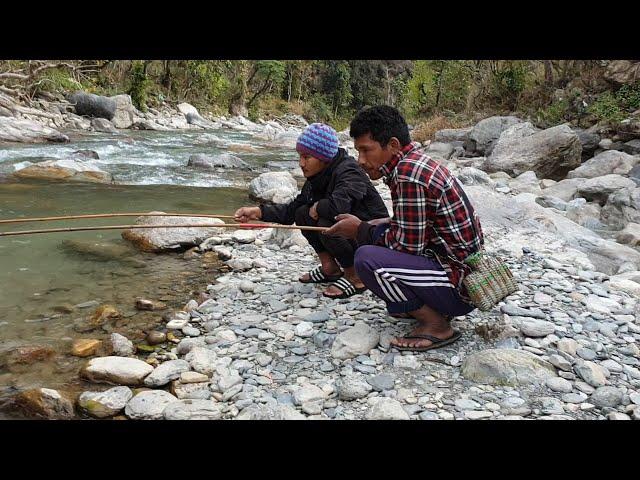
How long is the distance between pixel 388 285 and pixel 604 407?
1.09 m

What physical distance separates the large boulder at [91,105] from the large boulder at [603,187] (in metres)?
14.1

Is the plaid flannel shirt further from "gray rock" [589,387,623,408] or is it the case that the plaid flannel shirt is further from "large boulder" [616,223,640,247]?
"large boulder" [616,223,640,247]

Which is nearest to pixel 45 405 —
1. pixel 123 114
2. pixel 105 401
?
pixel 105 401

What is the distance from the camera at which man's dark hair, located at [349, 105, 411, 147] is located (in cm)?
253

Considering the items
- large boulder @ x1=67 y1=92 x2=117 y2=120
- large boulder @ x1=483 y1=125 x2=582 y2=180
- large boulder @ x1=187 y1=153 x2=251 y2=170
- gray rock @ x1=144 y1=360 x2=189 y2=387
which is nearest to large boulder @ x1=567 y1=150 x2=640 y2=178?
large boulder @ x1=483 y1=125 x2=582 y2=180

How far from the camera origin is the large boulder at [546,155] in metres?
9.16

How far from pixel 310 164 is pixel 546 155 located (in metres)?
7.36

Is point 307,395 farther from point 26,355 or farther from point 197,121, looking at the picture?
point 197,121

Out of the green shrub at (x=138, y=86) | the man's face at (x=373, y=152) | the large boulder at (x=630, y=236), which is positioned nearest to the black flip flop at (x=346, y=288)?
the man's face at (x=373, y=152)

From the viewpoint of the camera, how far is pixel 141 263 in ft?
14.7

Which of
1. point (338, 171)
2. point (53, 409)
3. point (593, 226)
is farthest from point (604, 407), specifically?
point (593, 226)

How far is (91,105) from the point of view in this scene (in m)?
15.7

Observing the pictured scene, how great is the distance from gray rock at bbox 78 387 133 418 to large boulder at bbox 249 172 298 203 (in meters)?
4.79

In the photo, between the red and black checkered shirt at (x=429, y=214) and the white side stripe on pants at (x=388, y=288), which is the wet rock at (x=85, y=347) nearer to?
the white side stripe on pants at (x=388, y=288)
